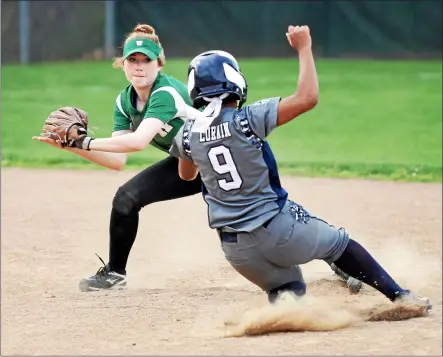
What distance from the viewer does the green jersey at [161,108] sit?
4.91 meters

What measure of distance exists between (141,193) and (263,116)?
56.8 inches

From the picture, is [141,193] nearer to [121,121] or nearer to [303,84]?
[121,121]

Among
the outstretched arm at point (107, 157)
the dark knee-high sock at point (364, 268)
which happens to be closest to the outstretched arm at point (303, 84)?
the dark knee-high sock at point (364, 268)

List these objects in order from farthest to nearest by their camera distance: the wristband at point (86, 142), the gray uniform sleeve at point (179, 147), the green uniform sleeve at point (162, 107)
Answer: the green uniform sleeve at point (162, 107)
the wristband at point (86, 142)
the gray uniform sleeve at point (179, 147)

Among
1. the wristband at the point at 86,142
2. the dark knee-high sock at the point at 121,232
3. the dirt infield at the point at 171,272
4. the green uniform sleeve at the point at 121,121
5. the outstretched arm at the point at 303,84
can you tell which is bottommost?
the dirt infield at the point at 171,272

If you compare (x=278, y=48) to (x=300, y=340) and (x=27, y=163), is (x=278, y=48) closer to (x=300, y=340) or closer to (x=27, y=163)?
(x=27, y=163)

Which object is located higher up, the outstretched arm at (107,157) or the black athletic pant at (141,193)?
the outstretched arm at (107,157)

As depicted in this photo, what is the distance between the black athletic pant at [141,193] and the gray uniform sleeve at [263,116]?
1.29 meters

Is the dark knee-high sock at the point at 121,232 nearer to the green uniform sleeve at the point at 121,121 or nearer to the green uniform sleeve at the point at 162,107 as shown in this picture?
the green uniform sleeve at the point at 121,121

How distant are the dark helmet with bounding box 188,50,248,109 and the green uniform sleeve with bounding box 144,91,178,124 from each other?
56cm

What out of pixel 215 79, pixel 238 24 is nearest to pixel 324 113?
pixel 238 24

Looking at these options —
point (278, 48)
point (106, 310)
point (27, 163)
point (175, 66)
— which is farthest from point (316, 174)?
point (278, 48)

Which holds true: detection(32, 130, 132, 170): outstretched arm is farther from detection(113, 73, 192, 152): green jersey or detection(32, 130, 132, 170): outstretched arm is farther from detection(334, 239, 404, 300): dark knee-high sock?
detection(334, 239, 404, 300): dark knee-high sock

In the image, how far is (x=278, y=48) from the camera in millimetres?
20750
